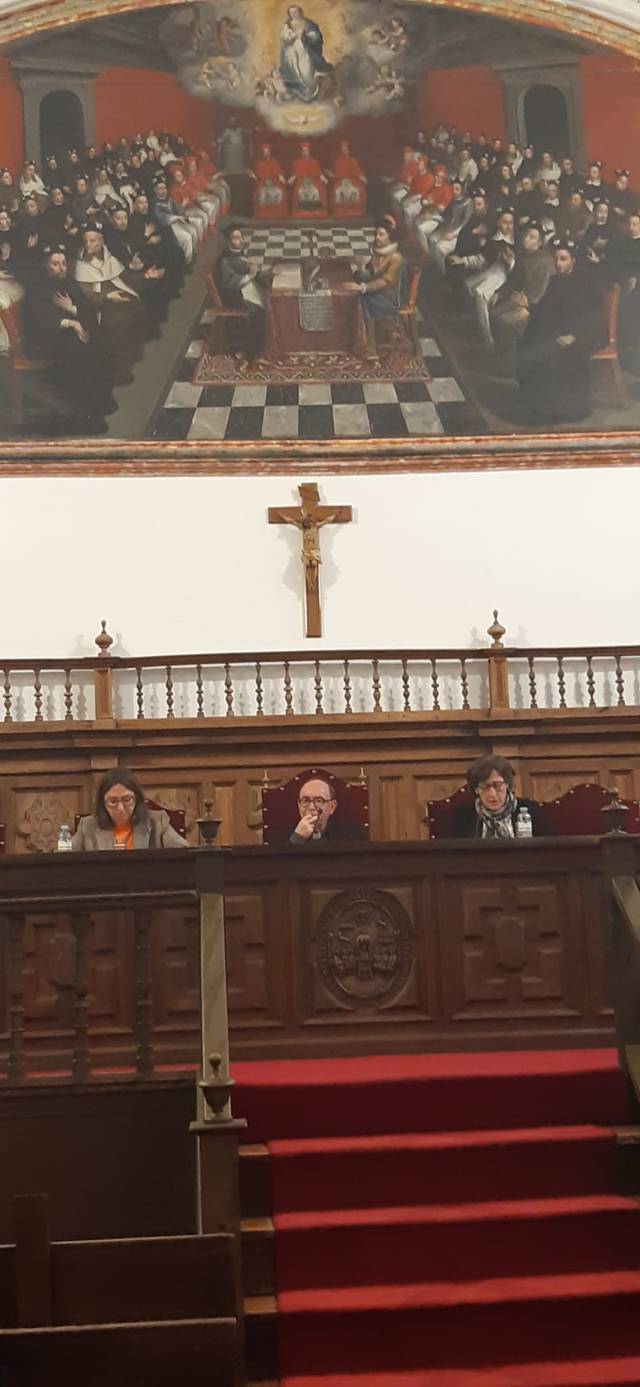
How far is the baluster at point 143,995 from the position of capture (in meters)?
4.75

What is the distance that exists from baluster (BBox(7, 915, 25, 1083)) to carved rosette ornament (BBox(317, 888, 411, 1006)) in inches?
40.4

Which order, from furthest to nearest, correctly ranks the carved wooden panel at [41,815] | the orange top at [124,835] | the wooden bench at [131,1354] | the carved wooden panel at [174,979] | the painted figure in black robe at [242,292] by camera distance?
the painted figure in black robe at [242,292]
the carved wooden panel at [41,815]
the orange top at [124,835]
the carved wooden panel at [174,979]
the wooden bench at [131,1354]

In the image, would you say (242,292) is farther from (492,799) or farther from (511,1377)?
(511,1377)

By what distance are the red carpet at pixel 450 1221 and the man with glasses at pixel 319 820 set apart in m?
1.30

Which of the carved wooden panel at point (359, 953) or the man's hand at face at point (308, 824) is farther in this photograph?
the man's hand at face at point (308, 824)

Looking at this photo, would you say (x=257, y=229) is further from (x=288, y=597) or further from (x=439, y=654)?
(x=439, y=654)

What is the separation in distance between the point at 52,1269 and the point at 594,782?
5591mm

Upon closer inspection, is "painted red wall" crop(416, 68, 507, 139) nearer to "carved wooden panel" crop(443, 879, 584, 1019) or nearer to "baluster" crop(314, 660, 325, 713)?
"baluster" crop(314, 660, 325, 713)

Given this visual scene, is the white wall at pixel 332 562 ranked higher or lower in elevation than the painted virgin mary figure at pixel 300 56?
lower

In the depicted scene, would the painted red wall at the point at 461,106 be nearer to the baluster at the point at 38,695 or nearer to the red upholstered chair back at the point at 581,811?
the baluster at the point at 38,695

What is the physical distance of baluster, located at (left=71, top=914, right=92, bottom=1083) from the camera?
4.75 metres

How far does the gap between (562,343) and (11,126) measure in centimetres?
363

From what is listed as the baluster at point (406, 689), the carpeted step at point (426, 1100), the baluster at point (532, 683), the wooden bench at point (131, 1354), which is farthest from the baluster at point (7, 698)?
the wooden bench at point (131, 1354)

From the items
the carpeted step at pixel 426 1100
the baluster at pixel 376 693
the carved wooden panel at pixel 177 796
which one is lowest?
the carpeted step at pixel 426 1100
